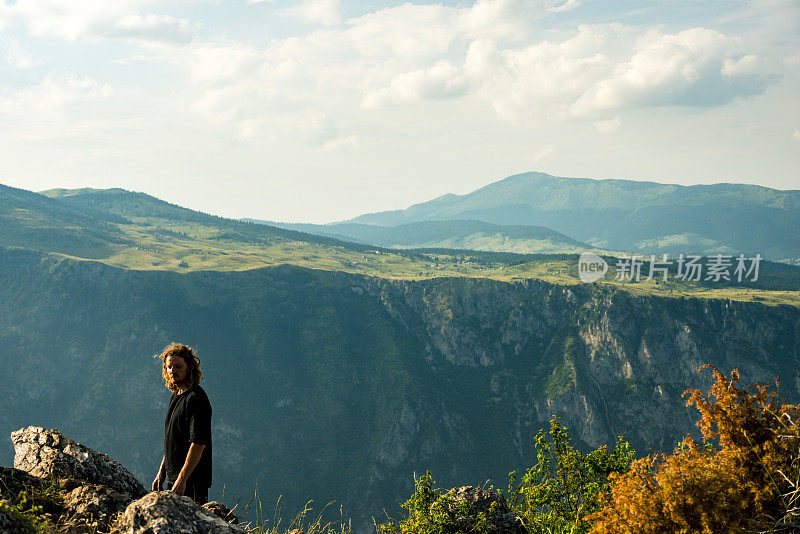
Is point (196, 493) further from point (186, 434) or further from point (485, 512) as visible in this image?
point (485, 512)

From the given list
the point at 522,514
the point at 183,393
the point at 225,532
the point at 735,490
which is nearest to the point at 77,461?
the point at 183,393

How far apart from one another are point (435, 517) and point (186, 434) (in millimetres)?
7424

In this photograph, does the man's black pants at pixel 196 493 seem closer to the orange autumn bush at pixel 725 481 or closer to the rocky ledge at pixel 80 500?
the rocky ledge at pixel 80 500

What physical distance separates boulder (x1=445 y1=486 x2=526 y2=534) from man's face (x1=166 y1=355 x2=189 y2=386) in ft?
28.8

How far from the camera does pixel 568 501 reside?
15.9m

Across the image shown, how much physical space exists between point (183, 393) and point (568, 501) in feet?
38.8

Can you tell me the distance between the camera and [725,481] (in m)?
10.1

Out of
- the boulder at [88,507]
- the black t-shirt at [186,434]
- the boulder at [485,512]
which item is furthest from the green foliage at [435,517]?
the boulder at [88,507]

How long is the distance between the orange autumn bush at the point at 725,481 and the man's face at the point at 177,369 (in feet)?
33.3

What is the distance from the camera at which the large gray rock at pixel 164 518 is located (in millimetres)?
9055

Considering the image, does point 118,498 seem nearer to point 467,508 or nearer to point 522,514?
point 467,508

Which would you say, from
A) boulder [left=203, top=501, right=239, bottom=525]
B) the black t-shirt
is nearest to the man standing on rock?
the black t-shirt

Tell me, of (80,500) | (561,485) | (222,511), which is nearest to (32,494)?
(80,500)

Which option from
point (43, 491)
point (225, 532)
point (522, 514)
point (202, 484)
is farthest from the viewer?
point (522, 514)
